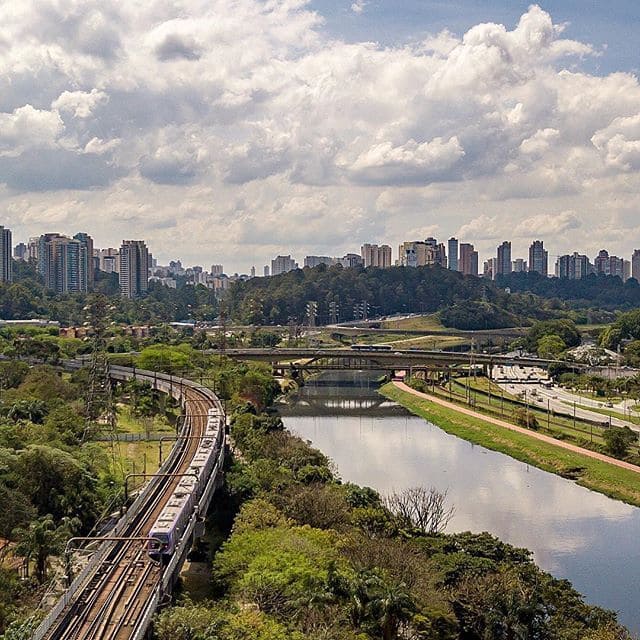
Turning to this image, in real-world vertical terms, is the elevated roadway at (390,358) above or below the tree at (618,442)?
above

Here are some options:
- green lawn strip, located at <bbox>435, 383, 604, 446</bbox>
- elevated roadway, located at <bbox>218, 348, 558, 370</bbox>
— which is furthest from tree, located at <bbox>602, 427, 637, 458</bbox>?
elevated roadway, located at <bbox>218, 348, 558, 370</bbox>

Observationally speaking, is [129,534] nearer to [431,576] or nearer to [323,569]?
[323,569]

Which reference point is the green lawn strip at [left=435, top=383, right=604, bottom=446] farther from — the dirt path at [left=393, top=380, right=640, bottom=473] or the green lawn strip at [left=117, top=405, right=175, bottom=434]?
the green lawn strip at [left=117, top=405, right=175, bottom=434]

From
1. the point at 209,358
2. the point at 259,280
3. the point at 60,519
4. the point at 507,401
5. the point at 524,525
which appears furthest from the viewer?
the point at 259,280

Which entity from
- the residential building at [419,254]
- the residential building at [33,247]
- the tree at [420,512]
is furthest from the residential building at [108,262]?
the tree at [420,512]

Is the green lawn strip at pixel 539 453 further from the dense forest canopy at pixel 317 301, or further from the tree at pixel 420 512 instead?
the dense forest canopy at pixel 317 301

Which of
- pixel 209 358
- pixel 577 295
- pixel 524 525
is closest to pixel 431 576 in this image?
pixel 524 525
